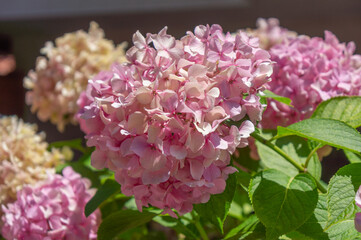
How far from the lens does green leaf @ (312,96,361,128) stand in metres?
0.49

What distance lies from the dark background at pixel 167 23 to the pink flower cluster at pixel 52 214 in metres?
2.05

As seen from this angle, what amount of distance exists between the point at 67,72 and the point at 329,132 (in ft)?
2.17

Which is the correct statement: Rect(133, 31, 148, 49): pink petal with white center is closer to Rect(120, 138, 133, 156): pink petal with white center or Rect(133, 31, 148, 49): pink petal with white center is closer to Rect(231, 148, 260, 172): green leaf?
Rect(120, 138, 133, 156): pink petal with white center

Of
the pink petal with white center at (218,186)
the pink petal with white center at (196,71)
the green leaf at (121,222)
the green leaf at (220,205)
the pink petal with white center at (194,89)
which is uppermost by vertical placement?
the pink petal with white center at (196,71)

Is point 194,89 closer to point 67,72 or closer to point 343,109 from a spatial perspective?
point 343,109

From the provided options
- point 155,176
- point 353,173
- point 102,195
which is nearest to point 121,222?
point 102,195

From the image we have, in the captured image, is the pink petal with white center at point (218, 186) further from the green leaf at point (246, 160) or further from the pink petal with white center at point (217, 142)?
the green leaf at point (246, 160)

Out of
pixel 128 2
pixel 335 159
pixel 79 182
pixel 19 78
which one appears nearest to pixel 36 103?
pixel 79 182

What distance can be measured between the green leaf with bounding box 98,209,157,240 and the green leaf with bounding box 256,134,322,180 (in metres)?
0.15

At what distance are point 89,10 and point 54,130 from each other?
88cm

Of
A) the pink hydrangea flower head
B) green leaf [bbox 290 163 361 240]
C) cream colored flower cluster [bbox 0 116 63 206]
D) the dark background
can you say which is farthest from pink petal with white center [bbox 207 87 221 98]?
the dark background

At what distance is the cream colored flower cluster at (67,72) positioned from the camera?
0.97 m

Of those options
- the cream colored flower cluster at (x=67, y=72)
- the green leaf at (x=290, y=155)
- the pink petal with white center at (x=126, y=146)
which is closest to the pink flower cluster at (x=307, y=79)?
the green leaf at (x=290, y=155)

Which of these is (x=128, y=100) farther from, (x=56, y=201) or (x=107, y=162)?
(x=56, y=201)
